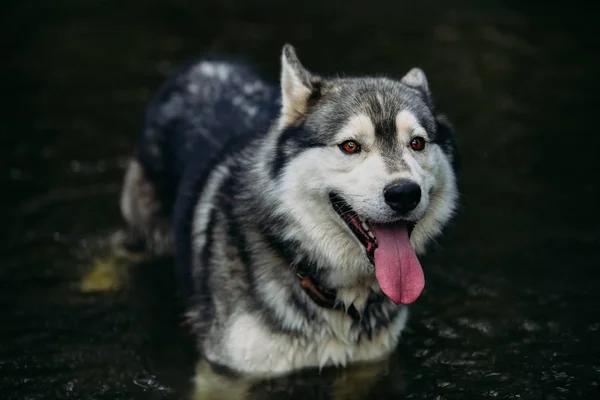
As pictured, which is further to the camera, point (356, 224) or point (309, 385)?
point (309, 385)

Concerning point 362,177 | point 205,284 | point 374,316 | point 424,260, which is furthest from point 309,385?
point 362,177

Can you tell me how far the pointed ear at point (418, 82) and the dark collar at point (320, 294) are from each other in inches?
54.7

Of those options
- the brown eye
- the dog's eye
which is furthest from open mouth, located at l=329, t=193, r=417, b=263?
the brown eye

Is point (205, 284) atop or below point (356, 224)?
below

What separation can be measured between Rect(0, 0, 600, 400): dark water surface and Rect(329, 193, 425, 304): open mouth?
68 cm

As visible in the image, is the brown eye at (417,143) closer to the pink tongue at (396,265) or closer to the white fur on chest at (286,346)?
the pink tongue at (396,265)

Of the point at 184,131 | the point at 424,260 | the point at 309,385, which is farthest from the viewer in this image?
the point at 184,131

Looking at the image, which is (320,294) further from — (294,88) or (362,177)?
(294,88)

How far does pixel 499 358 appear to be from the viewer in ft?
19.9

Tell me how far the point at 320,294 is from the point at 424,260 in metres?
1.47

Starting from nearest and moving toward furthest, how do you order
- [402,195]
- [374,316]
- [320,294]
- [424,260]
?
[402,195] → [320,294] → [374,316] → [424,260]

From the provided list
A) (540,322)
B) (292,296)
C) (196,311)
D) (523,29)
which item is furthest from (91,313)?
(523,29)

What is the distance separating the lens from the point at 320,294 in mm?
5172

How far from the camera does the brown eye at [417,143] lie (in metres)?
4.90
